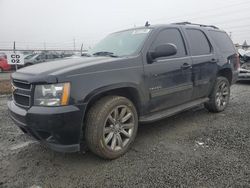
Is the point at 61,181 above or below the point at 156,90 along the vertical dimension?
below

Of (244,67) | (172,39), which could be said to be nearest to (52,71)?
(172,39)

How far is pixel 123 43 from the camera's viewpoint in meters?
4.11

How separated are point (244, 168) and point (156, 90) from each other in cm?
158

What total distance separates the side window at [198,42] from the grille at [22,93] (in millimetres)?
3009

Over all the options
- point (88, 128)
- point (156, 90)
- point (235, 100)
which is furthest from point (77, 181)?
point (235, 100)

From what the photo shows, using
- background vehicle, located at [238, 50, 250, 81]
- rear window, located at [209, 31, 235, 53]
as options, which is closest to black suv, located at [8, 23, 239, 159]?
rear window, located at [209, 31, 235, 53]

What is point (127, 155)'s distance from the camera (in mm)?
3457

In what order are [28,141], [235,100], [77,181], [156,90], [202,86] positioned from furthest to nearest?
[235,100] < [202,86] < [28,141] < [156,90] < [77,181]

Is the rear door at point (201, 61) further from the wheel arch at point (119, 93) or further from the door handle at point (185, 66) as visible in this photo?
the wheel arch at point (119, 93)

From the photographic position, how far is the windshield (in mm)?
3813

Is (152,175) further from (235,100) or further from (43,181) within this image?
(235,100)

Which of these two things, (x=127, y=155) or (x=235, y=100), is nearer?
(x=127, y=155)

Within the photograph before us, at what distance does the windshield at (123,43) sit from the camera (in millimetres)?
3813

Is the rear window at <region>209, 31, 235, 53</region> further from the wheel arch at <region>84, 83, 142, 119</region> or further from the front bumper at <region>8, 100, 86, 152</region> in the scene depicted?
the front bumper at <region>8, 100, 86, 152</region>
